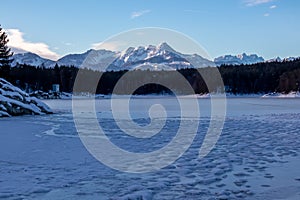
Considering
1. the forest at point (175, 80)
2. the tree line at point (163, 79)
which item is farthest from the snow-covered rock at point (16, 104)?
the forest at point (175, 80)

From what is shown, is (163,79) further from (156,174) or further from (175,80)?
(156,174)

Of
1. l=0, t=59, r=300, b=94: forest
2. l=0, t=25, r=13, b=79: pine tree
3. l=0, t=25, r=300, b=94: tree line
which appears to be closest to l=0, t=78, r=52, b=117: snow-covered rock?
l=0, t=25, r=13, b=79: pine tree

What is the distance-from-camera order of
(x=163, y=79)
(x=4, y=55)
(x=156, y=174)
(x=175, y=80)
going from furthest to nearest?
(x=163, y=79) → (x=175, y=80) → (x=4, y=55) → (x=156, y=174)

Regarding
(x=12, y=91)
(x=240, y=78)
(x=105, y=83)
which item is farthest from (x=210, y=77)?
(x=12, y=91)

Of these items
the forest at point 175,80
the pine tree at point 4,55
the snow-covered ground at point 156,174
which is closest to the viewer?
the snow-covered ground at point 156,174

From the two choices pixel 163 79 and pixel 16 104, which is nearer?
pixel 16 104

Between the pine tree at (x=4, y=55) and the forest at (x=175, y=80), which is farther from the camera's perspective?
the forest at (x=175, y=80)

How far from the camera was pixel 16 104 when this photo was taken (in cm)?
2170

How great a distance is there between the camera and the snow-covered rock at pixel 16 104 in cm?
2102

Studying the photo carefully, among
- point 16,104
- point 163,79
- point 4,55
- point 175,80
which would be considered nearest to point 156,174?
point 16,104

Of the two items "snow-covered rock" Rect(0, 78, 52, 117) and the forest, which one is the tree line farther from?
"snow-covered rock" Rect(0, 78, 52, 117)

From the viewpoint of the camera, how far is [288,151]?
818 cm

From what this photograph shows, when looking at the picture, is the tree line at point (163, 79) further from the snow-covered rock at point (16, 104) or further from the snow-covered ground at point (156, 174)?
the snow-covered ground at point (156, 174)

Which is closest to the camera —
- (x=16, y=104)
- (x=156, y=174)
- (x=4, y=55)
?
(x=156, y=174)
